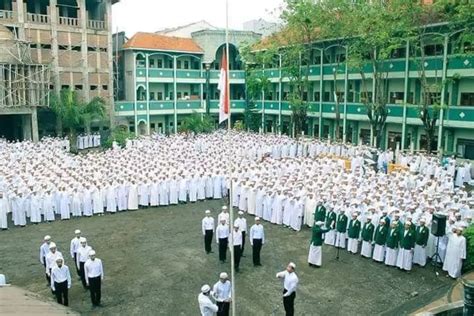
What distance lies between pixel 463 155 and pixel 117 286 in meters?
21.9

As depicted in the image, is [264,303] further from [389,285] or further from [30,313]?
[30,313]

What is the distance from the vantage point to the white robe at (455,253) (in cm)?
1177

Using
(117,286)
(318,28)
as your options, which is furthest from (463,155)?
(117,286)

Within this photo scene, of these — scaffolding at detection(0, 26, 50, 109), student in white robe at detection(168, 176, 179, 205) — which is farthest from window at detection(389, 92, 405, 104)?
scaffolding at detection(0, 26, 50, 109)

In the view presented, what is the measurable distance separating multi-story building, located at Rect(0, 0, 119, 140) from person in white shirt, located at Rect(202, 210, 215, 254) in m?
23.4

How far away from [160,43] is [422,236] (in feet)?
105

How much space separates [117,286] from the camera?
1118 centimetres

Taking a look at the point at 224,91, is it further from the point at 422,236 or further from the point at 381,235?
the point at 422,236

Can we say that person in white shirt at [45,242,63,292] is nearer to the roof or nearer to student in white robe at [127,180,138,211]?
student in white robe at [127,180,138,211]

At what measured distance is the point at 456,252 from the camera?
11805 millimetres

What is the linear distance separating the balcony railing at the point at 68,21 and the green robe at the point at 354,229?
29.1 m

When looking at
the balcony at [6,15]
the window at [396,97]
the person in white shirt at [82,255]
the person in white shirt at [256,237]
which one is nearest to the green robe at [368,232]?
the person in white shirt at [256,237]

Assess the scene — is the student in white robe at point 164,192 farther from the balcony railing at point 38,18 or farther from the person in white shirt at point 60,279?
the balcony railing at point 38,18

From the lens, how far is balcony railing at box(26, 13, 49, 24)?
3266 cm
